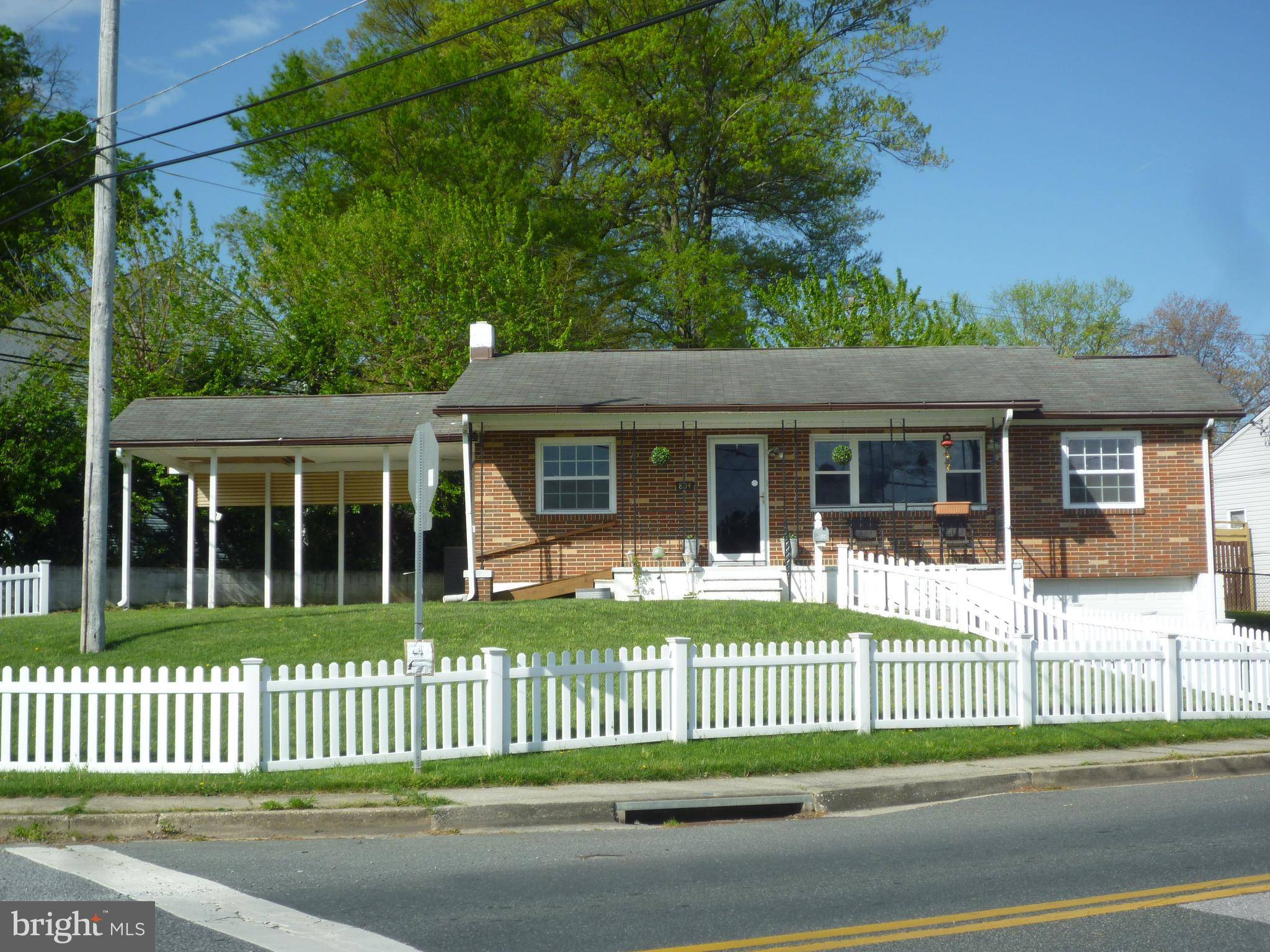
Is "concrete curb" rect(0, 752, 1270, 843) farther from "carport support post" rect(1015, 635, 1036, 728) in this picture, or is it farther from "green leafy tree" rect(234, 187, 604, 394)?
"green leafy tree" rect(234, 187, 604, 394)

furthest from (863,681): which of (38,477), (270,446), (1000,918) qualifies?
(38,477)

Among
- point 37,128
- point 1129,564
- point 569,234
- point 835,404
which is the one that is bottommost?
point 1129,564

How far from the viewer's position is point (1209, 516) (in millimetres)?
20062

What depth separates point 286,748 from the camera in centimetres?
954

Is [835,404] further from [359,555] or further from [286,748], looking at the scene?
[359,555]

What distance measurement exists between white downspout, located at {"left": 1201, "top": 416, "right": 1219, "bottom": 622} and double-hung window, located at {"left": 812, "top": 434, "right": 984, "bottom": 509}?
3.80 metres

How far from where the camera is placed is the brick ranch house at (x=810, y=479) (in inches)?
773

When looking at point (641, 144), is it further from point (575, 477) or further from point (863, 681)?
point (863, 681)

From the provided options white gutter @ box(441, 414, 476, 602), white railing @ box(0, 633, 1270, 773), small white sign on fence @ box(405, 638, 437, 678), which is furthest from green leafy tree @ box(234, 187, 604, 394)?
small white sign on fence @ box(405, 638, 437, 678)

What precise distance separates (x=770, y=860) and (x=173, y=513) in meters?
22.7

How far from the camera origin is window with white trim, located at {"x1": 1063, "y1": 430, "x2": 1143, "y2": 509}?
20281mm

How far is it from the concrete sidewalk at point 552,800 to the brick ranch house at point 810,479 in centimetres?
882

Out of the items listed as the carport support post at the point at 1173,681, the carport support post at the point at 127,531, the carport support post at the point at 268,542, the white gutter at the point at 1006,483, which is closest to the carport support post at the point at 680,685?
the carport support post at the point at 1173,681

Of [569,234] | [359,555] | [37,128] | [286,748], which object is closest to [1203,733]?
[286,748]
